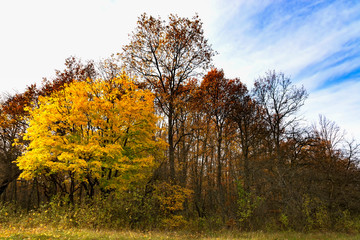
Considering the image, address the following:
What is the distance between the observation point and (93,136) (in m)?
12.9

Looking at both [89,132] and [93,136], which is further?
[89,132]

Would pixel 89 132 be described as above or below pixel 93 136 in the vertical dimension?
above

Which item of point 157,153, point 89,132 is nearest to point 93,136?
point 89,132

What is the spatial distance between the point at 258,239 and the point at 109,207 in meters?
8.28

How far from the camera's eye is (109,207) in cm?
1238

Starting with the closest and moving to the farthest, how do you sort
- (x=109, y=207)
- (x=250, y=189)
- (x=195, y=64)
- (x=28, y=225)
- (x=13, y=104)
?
(x=28, y=225) < (x=109, y=207) < (x=250, y=189) < (x=195, y=64) < (x=13, y=104)

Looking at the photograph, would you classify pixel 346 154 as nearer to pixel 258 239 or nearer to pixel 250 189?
pixel 250 189

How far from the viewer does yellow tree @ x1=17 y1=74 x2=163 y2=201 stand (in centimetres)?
1206

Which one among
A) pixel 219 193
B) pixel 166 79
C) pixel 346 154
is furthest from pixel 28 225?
pixel 346 154

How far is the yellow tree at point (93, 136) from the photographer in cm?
1206

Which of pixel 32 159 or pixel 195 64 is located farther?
pixel 195 64

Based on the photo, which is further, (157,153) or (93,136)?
(157,153)

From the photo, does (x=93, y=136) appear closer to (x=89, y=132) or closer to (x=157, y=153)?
(x=89, y=132)

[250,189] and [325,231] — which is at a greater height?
[250,189]
